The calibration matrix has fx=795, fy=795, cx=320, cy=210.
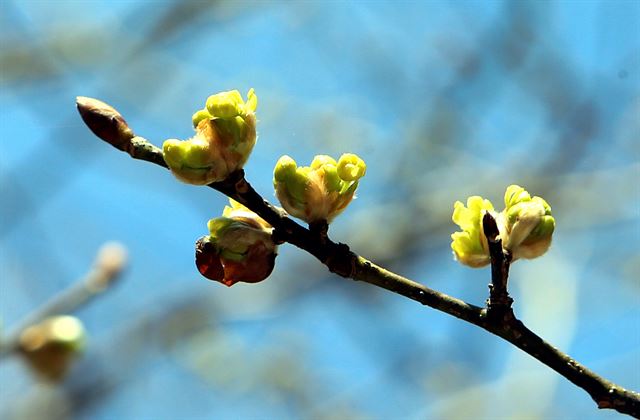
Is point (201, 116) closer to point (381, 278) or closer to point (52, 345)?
point (381, 278)

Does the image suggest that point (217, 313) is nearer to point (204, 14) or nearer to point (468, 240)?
point (204, 14)

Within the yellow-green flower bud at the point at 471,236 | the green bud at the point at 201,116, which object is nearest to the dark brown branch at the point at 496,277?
the yellow-green flower bud at the point at 471,236

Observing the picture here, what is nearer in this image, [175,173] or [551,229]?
[175,173]

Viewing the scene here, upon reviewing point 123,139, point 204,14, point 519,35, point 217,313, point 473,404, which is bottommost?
point 123,139

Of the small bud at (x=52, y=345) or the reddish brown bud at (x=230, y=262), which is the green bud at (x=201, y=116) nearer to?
the reddish brown bud at (x=230, y=262)

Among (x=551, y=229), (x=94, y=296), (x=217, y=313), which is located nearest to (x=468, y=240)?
(x=551, y=229)

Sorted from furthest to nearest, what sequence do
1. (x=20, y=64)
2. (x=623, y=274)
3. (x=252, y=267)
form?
(x=623, y=274), (x=20, y=64), (x=252, y=267)
